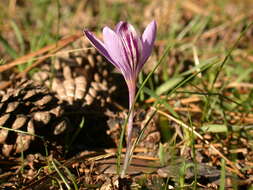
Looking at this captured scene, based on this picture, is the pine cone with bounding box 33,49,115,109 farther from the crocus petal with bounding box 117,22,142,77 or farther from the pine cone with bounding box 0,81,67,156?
the crocus petal with bounding box 117,22,142,77

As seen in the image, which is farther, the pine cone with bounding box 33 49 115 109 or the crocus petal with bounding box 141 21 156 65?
the pine cone with bounding box 33 49 115 109

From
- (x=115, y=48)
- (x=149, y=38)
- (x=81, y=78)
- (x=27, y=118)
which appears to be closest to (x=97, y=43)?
(x=115, y=48)

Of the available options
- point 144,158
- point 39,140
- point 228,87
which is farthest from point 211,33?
point 39,140

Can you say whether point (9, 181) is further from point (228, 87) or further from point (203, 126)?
point (228, 87)

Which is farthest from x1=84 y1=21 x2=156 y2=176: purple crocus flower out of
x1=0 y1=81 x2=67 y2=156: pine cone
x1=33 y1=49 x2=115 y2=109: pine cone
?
x1=33 y1=49 x2=115 y2=109: pine cone

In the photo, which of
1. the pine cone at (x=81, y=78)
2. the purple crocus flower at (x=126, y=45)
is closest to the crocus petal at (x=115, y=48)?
the purple crocus flower at (x=126, y=45)
